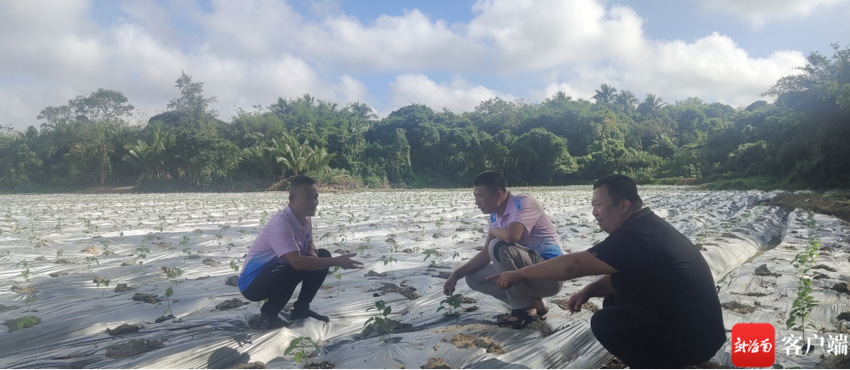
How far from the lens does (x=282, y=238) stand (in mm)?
2695

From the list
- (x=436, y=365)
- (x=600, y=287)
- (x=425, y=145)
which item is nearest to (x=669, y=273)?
(x=600, y=287)

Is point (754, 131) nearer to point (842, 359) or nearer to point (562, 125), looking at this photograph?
point (562, 125)

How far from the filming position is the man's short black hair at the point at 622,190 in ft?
6.73

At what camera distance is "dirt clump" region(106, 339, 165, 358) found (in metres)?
2.22

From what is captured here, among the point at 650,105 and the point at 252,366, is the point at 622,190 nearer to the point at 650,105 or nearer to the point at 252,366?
the point at 252,366

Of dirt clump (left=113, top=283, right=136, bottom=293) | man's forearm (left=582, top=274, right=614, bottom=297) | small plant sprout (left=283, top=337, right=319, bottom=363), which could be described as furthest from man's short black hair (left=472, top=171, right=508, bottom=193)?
dirt clump (left=113, top=283, right=136, bottom=293)

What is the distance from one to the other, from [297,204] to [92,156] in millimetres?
34315

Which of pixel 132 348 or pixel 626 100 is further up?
pixel 626 100

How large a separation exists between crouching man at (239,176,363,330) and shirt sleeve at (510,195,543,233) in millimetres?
1034

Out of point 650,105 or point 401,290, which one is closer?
point 401,290

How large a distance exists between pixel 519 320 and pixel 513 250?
1.36 feet

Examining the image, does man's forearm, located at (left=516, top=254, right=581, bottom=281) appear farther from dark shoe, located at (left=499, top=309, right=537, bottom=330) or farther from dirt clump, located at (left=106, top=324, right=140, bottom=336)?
dirt clump, located at (left=106, top=324, right=140, bottom=336)

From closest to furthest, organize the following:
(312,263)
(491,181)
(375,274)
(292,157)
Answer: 1. (312,263)
2. (491,181)
3. (375,274)
4. (292,157)

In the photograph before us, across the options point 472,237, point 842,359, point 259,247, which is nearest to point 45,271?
point 259,247
